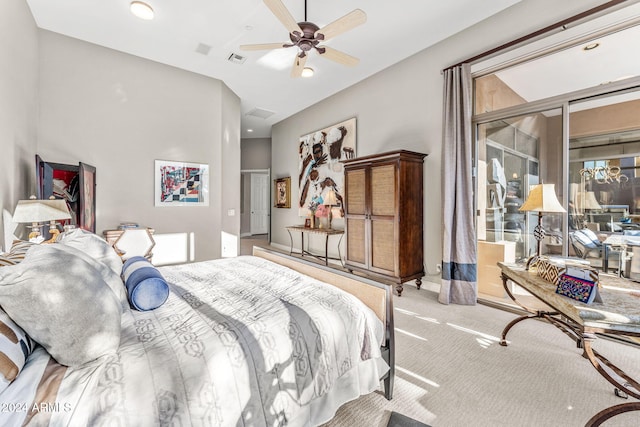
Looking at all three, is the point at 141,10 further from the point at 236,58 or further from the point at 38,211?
the point at 38,211

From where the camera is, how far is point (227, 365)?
1.05 m

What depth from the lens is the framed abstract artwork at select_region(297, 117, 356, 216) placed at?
199 inches

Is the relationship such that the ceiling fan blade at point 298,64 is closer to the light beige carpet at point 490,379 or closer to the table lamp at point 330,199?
the table lamp at point 330,199

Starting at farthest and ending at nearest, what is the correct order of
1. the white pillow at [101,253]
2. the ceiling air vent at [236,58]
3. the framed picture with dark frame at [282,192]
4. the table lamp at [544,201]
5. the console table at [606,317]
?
the framed picture with dark frame at [282,192]
the ceiling air vent at [236,58]
the table lamp at [544,201]
the white pillow at [101,253]
the console table at [606,317]

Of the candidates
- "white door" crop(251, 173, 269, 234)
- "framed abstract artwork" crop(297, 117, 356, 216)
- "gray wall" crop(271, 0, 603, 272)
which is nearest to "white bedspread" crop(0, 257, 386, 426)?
"gray wall" crop(271, 0, 603, 272)

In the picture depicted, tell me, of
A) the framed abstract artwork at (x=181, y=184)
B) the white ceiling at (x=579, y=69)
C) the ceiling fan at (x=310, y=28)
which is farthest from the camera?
the framed abstract artwork at (x=181, y=184)

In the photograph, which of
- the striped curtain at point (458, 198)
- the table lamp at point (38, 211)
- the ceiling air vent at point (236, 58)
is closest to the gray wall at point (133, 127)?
the ceiling air vent at point (236, 58)

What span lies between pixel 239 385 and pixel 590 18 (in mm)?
3861

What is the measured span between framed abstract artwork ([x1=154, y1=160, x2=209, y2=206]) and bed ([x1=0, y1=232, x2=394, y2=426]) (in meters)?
2.92

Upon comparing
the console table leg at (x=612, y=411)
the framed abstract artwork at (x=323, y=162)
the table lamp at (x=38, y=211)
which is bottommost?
the console table leg at (x=612, y=411)

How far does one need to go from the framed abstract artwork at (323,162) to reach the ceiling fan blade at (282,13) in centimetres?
256

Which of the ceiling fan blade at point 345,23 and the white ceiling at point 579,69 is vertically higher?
the ceiling fan blade at point 345,23

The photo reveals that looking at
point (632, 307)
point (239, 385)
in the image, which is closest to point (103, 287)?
point (239, 385)

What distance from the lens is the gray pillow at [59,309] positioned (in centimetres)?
92
